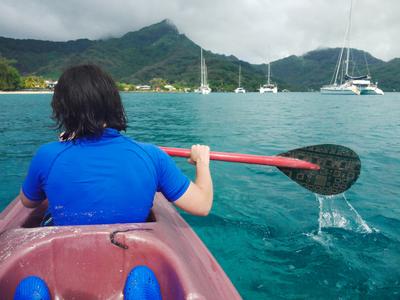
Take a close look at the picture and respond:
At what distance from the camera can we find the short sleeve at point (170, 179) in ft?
6.33

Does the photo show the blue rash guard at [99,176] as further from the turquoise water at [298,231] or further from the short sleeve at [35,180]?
the turquoise water at [298,231]

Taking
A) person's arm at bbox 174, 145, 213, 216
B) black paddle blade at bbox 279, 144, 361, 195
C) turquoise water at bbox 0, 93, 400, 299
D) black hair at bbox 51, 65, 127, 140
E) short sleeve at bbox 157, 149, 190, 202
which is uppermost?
black hair at bbox 51, 65, 127, 140

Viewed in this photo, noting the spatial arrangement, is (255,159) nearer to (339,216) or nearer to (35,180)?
(35,180)

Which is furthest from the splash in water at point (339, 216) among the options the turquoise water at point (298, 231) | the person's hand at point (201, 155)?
the person's hand at point (201, 155)

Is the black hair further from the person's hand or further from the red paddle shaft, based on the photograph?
the red paddle shaft

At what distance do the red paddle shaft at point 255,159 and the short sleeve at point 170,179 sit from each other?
1470mm

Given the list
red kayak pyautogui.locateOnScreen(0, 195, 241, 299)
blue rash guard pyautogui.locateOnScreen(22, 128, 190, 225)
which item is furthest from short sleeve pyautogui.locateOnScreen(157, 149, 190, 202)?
red kayak pyautogui.locateOnScreen(0, 195, 241, 299)

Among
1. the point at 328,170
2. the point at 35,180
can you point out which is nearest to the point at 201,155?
the point at 35,180

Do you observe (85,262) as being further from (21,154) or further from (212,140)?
(212,140)

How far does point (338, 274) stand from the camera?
12.1 ft

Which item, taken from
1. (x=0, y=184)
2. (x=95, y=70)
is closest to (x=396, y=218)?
(x=95, y=70)

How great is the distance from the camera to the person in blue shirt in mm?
1765

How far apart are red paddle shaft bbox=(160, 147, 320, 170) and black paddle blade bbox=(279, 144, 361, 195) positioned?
118 millimetres

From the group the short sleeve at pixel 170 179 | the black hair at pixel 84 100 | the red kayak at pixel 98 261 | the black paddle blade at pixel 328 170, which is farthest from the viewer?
the black paddle blade at pixel 328 170
